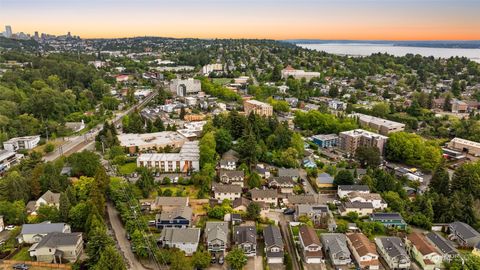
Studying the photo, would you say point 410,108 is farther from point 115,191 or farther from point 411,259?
point 115,191

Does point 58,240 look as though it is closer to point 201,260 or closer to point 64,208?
point 64,208

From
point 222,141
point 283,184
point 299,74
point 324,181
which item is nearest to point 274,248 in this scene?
point 283,184

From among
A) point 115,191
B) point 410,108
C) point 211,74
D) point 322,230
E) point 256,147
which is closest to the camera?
point 322,230

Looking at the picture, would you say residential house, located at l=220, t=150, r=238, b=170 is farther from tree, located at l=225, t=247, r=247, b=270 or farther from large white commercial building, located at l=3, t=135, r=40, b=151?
large white commercial building, located at l=3, t=135, r=40, b=151

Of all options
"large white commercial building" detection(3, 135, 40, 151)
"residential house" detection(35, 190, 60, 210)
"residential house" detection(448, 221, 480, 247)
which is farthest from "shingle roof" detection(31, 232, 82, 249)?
"residential house" detection(448, 221, 480, 247)

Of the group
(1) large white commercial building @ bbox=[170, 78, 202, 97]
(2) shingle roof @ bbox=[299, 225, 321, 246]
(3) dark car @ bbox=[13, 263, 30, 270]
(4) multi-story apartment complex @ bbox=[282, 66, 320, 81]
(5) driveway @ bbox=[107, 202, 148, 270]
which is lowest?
(3) dark car @ bbox=[13, 263, 30, 270]

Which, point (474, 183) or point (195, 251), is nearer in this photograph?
point (195, 251)

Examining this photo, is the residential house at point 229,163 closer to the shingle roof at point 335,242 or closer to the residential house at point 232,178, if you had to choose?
the residential house at point 232,178

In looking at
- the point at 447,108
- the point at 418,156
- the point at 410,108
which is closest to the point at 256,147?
the point at 418,156
